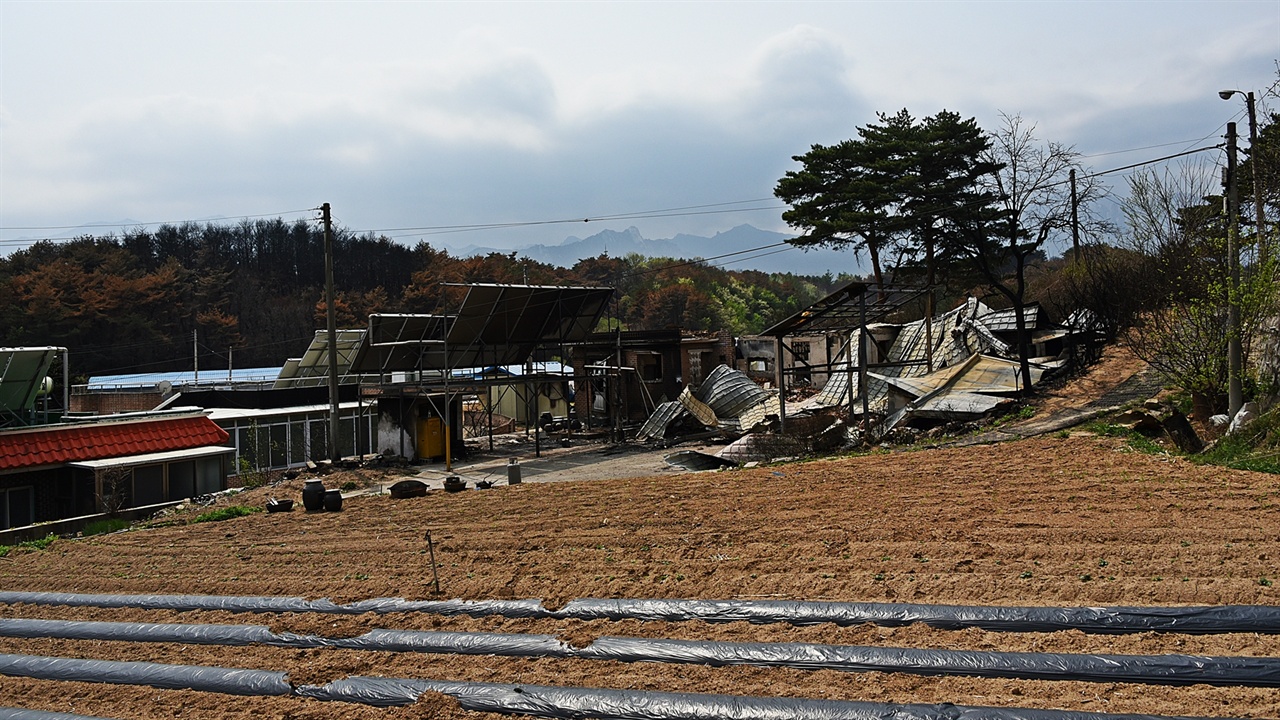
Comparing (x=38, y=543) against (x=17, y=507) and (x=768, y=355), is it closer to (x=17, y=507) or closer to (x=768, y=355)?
(x=17, y=507)

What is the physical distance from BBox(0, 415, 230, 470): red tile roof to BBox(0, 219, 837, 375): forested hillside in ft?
75.4

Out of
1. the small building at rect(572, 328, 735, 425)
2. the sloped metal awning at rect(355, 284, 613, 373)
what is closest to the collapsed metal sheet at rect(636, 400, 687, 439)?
the sloped metal awning at rect(355, 284, 613, 373)

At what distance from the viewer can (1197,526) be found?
7.47 meters

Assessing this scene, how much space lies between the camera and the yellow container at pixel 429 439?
22.8 m

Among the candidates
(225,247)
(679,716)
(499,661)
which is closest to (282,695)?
(499,661)

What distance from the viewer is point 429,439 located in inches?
904

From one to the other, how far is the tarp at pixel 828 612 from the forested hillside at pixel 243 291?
107ft

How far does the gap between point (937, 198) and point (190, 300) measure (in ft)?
162

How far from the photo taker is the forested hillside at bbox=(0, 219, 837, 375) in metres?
47.5

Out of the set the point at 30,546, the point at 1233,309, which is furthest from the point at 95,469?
the point at 1233,309

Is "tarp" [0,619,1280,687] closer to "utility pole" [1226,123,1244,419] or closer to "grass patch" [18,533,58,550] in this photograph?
"grass patch" [18,533,58,550]

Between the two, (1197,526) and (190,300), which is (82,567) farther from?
(190,300)

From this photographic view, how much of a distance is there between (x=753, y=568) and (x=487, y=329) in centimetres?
1709

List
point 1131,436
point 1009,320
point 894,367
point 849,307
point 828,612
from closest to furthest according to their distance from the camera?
point 828,612 < point 1131,436 < point 849,307 < point 1009,320 < point 894,367
